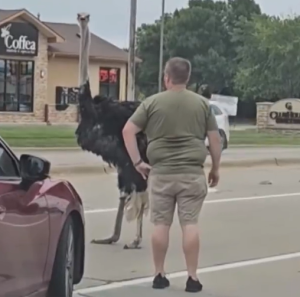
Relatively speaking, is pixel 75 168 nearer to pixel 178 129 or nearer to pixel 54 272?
pixel 178 129

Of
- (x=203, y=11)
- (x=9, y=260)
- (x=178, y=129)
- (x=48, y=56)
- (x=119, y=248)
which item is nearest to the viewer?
(x=9, y=260)

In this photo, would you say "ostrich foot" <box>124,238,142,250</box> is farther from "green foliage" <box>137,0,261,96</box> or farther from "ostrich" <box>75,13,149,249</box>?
"green foliage" <box>137,0,261,96</box>

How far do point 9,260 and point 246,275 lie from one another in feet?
12.5

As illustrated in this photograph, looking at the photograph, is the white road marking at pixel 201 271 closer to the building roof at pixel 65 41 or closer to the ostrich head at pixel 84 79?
the ostrich head at pixel 84 79

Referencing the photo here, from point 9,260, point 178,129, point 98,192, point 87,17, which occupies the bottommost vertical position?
point 98,192

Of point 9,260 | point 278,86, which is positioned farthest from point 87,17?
point 278,86

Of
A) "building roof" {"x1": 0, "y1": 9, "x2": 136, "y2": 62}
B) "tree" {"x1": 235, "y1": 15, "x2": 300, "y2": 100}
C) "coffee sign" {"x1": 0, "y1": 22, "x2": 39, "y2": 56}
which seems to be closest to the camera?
"coffee sign" {"x1": 0, "y1": 22, "x2": 39, "y2": 56}

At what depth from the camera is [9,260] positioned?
510 cm

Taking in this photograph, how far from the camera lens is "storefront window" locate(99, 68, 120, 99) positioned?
4694 cm

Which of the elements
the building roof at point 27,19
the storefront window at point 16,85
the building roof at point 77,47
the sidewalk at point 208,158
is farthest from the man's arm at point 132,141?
the building roof at point 77,47

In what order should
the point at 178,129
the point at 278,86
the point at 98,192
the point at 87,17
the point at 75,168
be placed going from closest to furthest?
the point at 178,129 → the point at 87,17 → the point at 98,192 → the point at 75,168 → the point at 278,86

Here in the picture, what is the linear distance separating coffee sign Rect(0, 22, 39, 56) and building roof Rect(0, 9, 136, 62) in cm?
42

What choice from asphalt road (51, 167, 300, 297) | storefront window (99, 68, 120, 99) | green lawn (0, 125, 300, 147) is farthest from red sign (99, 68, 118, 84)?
asphalt road (51, 167, 300, 297)

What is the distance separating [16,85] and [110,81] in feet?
18.9
